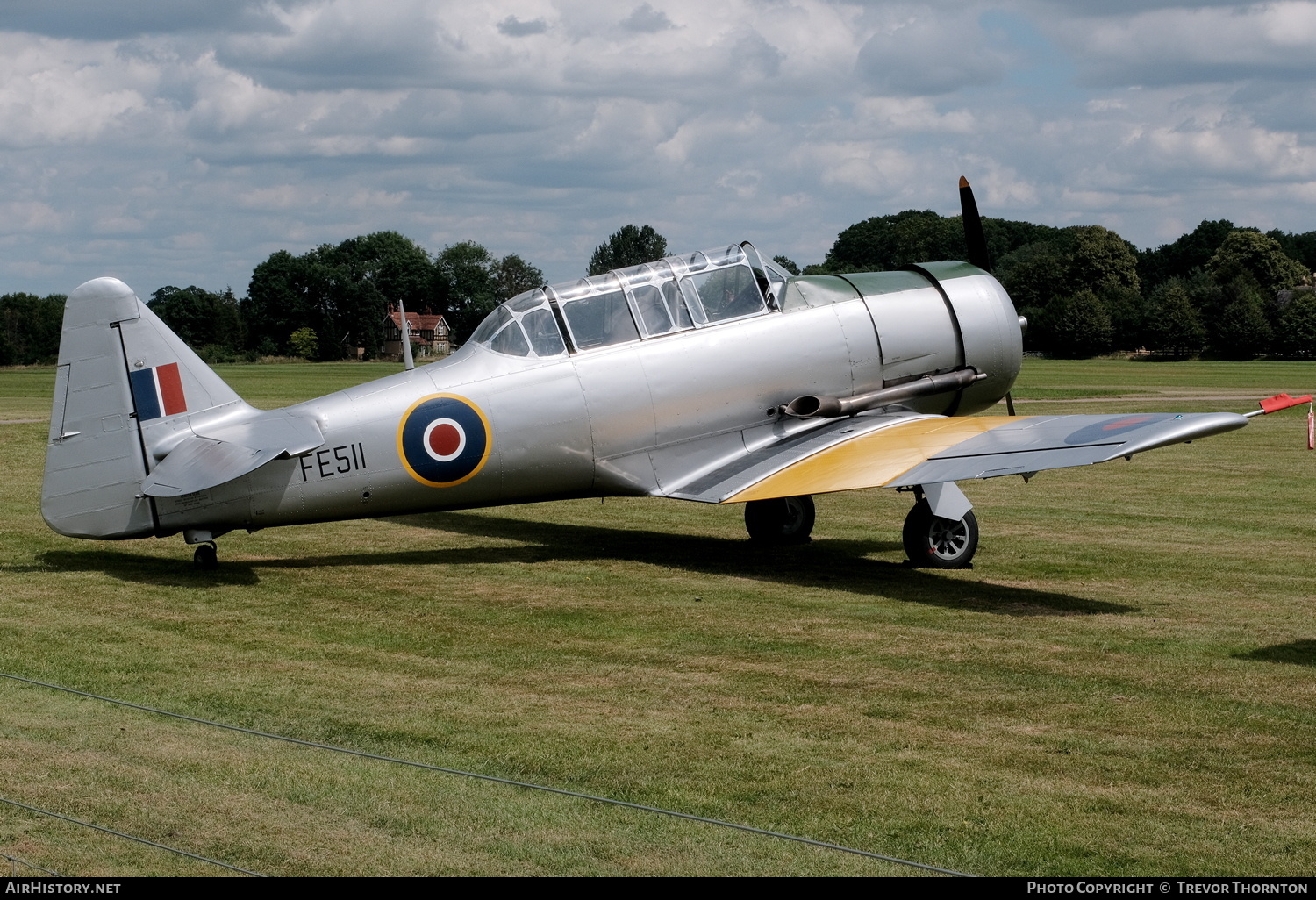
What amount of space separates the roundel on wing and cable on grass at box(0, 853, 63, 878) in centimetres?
631

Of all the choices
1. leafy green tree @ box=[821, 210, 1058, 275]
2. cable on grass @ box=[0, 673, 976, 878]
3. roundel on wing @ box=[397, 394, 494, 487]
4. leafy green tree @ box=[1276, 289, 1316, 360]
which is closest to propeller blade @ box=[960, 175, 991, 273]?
roundel on wing @ box=[397, 394, 494, 487]

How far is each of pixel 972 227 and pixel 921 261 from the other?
57042mm

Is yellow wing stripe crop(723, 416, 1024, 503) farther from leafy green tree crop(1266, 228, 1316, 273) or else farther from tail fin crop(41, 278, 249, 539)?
leafy green tree crop(1266, 228, 1316, 273)

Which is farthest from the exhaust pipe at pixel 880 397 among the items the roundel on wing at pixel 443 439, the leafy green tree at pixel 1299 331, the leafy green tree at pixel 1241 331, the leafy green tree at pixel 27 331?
the leafy green tree at pixel 27 331

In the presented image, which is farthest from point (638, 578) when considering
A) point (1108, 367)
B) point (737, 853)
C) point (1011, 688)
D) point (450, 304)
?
point (450, 304)

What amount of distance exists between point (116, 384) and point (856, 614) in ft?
20.1

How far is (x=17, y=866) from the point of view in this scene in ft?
15.5

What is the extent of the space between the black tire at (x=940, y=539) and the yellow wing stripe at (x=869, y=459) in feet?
2.17

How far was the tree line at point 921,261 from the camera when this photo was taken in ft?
269

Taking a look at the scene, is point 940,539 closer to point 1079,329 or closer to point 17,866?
point 17,866

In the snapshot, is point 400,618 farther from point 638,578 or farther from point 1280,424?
point 1280,424

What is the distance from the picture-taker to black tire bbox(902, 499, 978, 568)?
11438mm

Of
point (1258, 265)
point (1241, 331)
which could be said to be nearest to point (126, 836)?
point (1241, 331)

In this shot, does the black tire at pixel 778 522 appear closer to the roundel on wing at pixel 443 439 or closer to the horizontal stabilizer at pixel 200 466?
the roundel on wing at pixel 443 439
